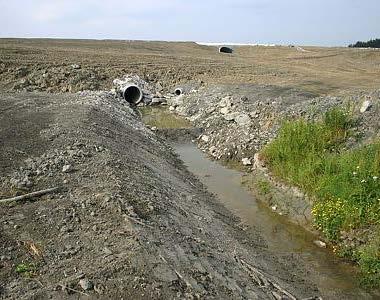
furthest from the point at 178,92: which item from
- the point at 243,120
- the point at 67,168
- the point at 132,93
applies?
the point at 67,168

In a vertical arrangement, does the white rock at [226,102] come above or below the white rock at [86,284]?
above

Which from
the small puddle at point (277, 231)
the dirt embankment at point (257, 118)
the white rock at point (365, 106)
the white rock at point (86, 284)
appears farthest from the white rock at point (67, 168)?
the white rock at point (365, 106)

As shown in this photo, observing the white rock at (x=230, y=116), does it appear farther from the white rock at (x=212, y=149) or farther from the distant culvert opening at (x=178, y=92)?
the distant culvert opening at (x=178, y=92)

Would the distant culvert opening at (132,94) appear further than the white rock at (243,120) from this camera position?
Yes

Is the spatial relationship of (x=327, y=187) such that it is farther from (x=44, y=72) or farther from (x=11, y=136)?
(x=44, y=72)

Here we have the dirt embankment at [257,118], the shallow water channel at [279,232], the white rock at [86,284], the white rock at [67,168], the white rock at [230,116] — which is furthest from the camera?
the white rock at [230,116]

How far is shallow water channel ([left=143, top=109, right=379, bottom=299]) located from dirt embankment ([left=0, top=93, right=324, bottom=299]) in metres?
0.35

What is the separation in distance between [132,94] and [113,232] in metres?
16.8

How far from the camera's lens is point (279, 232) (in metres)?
9.66

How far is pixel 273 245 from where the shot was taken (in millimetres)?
9094

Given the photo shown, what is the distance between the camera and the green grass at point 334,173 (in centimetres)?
849

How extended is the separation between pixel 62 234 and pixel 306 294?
3.77 m

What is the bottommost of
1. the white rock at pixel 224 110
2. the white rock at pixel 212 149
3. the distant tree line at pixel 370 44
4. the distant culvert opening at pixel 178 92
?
the white rock at pixel 212 149

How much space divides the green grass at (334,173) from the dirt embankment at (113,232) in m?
1.28
